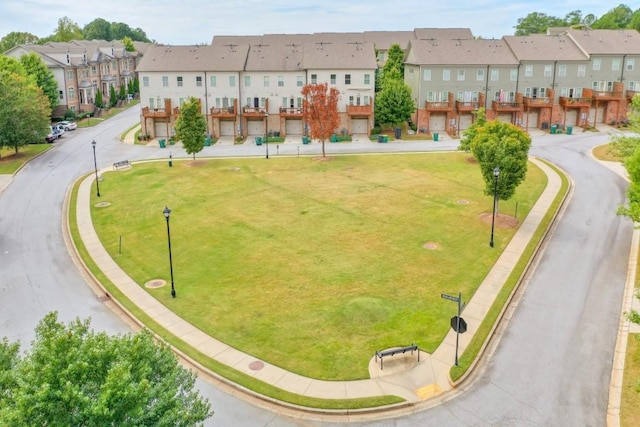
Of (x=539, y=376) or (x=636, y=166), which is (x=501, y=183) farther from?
(x=539, y=376)

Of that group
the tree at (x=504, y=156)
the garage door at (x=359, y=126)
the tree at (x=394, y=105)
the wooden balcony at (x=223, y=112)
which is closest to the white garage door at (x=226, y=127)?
the wooden balcony at (x=223, y=112)

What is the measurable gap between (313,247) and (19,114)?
40.8 m

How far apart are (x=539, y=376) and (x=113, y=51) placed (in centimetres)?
10219

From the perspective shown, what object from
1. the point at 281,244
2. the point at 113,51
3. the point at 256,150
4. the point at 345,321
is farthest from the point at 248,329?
the point at 113,51

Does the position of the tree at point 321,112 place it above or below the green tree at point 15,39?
below

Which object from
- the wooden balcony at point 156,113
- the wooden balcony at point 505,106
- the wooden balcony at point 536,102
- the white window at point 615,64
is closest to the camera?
the wooden balcony at point 156,113

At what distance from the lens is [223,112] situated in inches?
2662

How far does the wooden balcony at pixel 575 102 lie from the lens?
69688 mm

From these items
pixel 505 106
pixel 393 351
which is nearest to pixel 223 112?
pixel 505 106

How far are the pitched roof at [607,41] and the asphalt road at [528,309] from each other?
93.5ft

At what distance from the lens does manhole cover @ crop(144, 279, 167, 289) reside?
2872 centimetres

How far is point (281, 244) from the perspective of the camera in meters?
33.6

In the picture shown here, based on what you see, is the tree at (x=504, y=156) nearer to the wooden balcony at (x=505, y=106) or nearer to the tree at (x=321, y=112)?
the tree at (x=321, y=112)

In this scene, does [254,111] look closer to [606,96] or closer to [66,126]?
[66,126]
